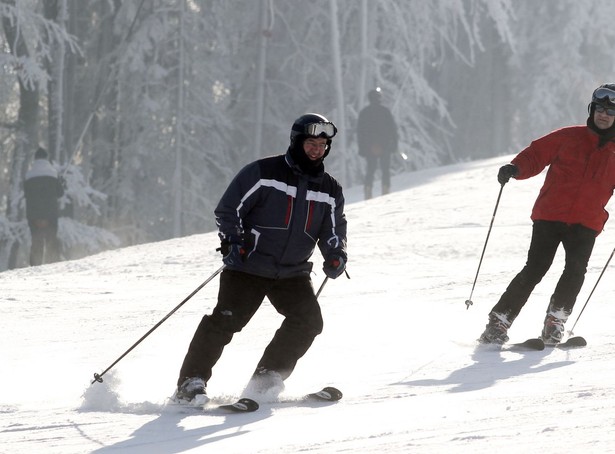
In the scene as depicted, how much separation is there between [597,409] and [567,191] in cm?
211

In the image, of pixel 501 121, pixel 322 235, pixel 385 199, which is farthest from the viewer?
pixel 501 121

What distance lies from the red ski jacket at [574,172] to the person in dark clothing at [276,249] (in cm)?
174

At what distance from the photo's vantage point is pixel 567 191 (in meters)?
6.83

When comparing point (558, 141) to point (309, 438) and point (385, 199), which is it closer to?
point (309, 438)

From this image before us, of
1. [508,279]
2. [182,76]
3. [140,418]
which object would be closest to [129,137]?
[182,76]

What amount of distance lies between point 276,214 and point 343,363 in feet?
4.89

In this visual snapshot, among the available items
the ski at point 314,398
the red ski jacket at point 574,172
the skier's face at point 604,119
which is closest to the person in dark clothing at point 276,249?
the ski at point 314,398

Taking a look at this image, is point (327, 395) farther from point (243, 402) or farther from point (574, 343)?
point (574, 343)

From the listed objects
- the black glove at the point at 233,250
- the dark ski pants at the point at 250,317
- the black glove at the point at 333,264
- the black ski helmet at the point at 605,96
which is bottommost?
the dark ski pants at the point at 250,317

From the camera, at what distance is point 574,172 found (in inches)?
269

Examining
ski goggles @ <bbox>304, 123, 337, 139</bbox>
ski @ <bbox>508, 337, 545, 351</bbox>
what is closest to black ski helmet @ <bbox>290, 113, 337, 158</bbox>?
ski goggles @ <bbox>304, 123, 337, 139</bbox>

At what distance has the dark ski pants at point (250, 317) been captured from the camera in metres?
5.43

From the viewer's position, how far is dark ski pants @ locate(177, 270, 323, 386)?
17.8 feet

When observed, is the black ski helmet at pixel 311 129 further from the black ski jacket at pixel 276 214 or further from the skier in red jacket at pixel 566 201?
the skier in red jacket at pixel 566 201
